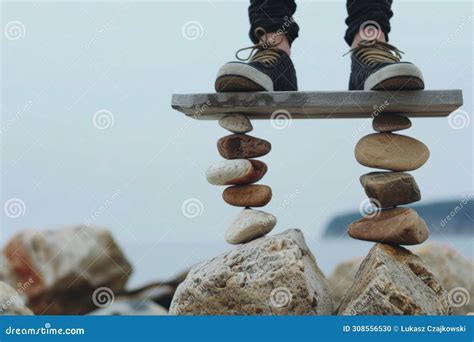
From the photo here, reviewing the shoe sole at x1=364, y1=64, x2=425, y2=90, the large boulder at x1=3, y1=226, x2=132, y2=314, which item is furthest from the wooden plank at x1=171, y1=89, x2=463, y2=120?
the large boulder at x1=3, y1=226, x2=132, y2=314

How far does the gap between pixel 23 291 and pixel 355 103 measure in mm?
3553

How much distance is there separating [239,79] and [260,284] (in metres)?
0.98

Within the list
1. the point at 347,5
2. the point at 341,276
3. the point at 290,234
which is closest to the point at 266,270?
the point at 290,234

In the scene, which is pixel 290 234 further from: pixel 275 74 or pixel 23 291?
pixel 23 291

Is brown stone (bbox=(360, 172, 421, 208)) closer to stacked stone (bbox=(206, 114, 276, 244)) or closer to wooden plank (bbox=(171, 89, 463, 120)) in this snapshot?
wooden plank (bbox=(171, 89, 463, 120))

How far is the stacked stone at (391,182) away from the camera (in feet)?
9.46

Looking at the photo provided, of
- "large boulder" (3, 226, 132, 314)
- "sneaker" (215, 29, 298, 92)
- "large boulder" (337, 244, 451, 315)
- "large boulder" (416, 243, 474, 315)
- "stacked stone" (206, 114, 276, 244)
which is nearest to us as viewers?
"large boulder" (337, 244, 451, 315)

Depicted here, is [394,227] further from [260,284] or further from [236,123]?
[236,123]

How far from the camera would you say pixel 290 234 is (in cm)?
293

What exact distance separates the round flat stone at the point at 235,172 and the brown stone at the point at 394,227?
58 cm

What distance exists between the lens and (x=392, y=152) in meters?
2.93

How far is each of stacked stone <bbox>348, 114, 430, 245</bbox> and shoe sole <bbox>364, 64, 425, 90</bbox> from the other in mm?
195

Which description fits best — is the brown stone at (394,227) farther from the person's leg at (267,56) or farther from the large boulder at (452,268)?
the large boulder at (452,268)

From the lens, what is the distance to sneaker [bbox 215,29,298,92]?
2873mm
